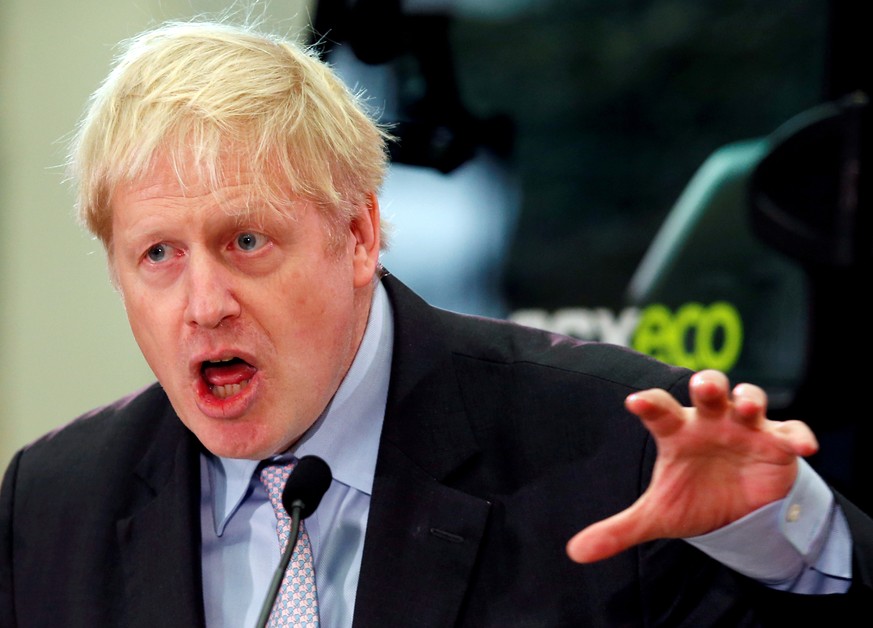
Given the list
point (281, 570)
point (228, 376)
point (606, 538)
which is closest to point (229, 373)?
point (228, 376)

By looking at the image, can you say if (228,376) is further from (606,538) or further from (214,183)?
(606,538)

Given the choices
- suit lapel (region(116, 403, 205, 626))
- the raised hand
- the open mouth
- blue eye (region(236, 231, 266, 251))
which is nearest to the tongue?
the open mouth

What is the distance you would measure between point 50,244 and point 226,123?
9.58 ft

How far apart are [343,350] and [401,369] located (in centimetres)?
13

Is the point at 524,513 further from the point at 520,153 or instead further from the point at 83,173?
the point at 520,153

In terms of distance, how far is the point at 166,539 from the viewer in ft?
5.91

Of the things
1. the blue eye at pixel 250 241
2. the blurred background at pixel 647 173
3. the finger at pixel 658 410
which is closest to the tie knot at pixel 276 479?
the blue eye at pixel 250 241

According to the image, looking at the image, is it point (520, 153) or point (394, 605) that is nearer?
point (394, 605)

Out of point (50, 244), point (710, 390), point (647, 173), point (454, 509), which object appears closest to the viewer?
point (710, 390)

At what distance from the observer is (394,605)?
5.32 feet

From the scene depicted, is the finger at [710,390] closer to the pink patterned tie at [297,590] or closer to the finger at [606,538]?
the finger at [606,538]

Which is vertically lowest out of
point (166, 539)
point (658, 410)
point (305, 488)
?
point (166, 539)

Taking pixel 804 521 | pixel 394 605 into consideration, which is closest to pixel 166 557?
pixel 394 605

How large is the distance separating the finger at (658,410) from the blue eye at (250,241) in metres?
0.63
